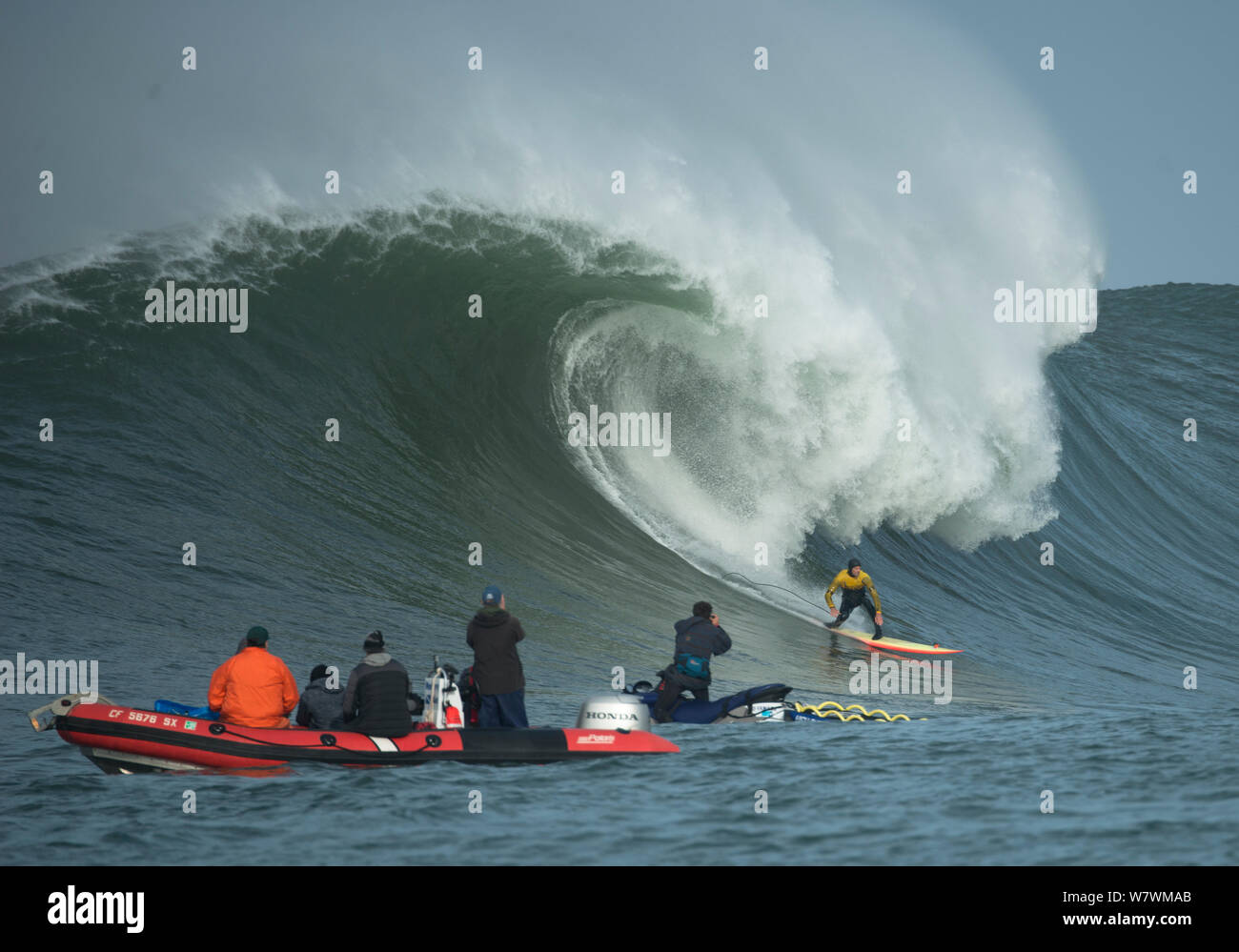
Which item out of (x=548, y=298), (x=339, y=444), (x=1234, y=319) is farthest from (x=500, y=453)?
(x=1234, y=319)

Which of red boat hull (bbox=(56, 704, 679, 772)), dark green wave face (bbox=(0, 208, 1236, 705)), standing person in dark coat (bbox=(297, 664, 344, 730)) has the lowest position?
red boat hull (bbox=(56, 704, 679, 772))

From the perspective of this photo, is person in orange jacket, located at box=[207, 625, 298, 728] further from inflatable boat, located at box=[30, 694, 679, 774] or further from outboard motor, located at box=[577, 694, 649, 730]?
outboard motor, located at box=[577, 694, 649, 730]

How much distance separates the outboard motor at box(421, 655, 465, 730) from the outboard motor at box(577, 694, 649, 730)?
83 centimetres

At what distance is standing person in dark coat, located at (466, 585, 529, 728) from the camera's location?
8.69 meters

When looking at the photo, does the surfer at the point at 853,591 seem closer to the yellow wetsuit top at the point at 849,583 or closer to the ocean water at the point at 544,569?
the yellow wetsuit top at the point at 849,583

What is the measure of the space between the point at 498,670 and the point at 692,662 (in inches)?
75.8

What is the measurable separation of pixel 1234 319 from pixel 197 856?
37056 millimetres

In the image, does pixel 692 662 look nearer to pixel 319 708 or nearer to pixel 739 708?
pixel 739 708

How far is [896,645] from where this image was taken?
13.9 meters

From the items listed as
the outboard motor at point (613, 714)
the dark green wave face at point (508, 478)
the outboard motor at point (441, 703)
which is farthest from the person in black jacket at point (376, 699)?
the dark green wave face at point (508, 478)

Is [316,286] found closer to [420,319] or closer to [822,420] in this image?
[420,319]

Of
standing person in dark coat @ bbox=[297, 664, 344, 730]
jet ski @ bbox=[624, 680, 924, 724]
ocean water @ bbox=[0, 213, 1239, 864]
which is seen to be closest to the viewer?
ocean water @ bbox=[0, 213, 1239, 864]

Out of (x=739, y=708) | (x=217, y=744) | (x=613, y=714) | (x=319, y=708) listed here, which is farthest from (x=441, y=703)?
(x=739, y=708)

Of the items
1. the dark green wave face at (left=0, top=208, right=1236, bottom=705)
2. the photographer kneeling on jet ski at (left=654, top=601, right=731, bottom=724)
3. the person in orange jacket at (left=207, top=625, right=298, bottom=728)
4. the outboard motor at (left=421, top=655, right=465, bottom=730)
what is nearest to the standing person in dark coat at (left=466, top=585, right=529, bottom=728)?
the outboard motor at (left=421, top=655, right=465, bottom=730)
